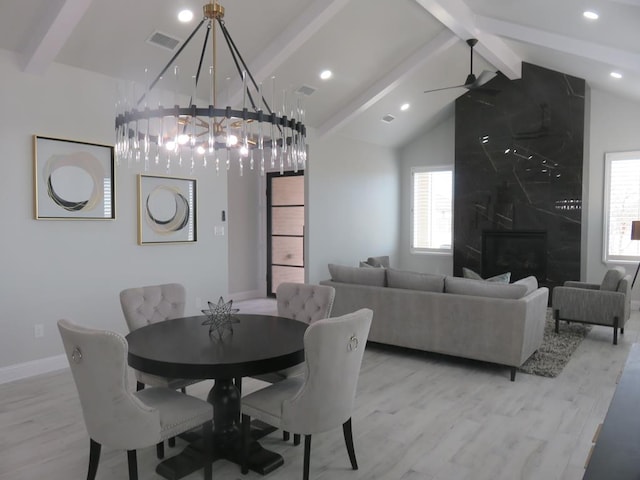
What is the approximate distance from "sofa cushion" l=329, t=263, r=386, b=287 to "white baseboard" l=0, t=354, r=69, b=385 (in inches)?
110

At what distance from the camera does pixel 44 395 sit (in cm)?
368

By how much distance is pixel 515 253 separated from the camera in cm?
775

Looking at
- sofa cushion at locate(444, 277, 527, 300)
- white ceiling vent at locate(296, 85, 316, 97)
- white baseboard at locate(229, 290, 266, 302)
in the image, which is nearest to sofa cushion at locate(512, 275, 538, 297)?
sofa cushion at locate(444, 277, 527, 300)

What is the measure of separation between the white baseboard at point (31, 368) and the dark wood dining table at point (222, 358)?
6.14 ft

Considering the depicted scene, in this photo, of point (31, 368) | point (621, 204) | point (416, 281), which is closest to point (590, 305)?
point (416, 281)

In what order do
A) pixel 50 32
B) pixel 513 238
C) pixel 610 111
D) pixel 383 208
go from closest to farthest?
pixel 50 32
pixel 610 111
pixel 513 238
pixel 383 208

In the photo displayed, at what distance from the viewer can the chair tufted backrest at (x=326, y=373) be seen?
2.21 meters

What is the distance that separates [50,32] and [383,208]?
6123mm

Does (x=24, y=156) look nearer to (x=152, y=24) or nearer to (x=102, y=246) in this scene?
(x=102, y=246)

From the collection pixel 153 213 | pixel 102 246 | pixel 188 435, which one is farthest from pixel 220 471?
pixel 153 213

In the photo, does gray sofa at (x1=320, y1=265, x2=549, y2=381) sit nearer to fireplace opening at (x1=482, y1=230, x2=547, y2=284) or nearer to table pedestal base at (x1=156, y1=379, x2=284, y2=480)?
table pedestal base at (x1=156, y1=379, x2=284, y2=480)

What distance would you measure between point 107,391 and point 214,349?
56 centimetres

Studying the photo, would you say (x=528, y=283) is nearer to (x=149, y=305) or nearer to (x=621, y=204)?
(x=149, y=305)

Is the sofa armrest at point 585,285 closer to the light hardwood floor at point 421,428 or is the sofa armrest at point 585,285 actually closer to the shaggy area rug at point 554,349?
the shaggy area rug at point 554,349
